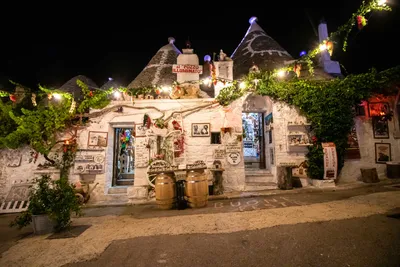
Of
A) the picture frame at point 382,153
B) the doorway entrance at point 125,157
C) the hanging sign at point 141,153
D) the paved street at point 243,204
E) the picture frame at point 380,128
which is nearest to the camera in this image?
the paved street at point 243,204

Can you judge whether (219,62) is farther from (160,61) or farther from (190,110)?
(160,61)

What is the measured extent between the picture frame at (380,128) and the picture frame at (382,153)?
330 mm

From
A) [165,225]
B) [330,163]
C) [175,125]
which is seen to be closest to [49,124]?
[175,125]

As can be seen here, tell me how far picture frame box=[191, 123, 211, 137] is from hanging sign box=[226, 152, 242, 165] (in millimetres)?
1136

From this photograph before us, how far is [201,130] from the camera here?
7.65 metres

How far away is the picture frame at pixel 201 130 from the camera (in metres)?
7.63

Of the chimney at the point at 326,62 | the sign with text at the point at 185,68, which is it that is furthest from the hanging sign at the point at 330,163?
the chimney at the point at 326,62

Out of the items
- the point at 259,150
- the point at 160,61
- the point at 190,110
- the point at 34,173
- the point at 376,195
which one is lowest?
the point at 376,195

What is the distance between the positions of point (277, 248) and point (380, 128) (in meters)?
8.28

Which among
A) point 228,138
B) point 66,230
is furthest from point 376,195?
point 66,230

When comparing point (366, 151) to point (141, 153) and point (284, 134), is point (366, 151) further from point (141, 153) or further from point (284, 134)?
point (141, 153)

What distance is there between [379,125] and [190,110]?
7.83 metres

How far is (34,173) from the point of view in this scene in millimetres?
7145

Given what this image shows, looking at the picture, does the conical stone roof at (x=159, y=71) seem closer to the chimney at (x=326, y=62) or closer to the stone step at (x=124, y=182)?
the stone step at (x=124, y=182)
